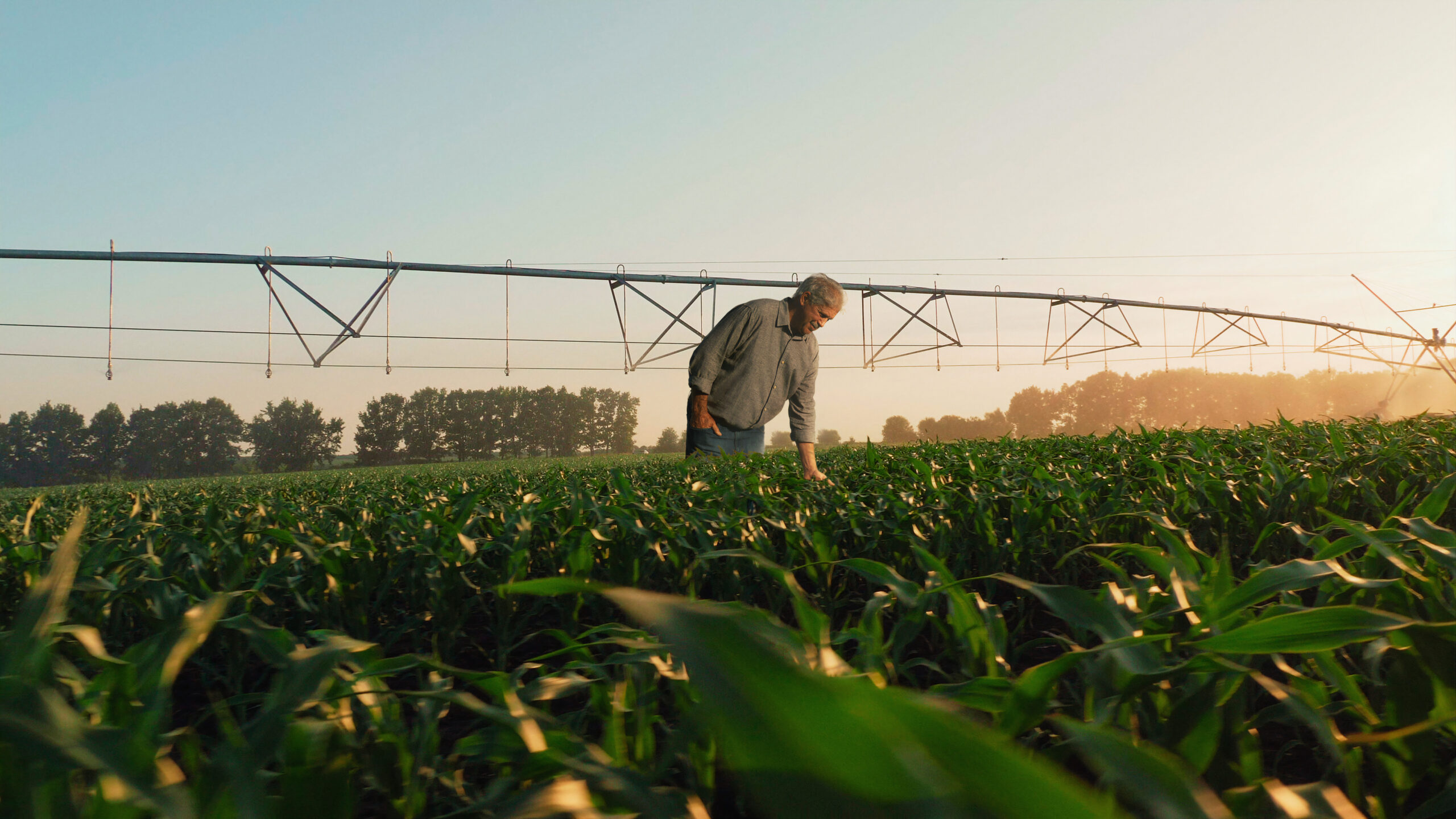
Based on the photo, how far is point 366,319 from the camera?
1928cm

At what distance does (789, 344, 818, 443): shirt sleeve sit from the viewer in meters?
7.04

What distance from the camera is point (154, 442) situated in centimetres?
8831

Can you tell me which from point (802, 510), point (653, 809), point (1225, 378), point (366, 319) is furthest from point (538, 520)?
point (1225, 378)

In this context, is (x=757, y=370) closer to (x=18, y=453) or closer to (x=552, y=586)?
(x=552, y=586)

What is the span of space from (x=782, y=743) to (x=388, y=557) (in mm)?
2334

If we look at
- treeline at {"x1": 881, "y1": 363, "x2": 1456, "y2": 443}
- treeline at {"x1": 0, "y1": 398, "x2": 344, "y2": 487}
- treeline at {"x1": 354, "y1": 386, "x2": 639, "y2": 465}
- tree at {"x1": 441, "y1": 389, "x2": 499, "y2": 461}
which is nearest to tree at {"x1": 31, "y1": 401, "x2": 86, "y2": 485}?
treeline at {"x1": 0, "y1": 398, "x2": 344, "y2": 487}

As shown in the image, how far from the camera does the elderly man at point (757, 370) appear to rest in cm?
664

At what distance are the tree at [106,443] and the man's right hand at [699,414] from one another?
10778 cm

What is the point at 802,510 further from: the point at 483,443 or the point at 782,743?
the point at 483,443

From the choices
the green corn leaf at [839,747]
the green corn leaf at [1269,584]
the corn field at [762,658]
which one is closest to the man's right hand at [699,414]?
the corn field at [762,658]

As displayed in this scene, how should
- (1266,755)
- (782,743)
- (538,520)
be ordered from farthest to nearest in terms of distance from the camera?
1. (538,520)
2. (1266,755)
3. (782,743)

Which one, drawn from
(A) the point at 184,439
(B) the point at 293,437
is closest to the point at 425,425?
(B) the point at 293,437

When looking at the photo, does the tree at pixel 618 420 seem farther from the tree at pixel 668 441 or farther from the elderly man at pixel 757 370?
the elderly man at pixel 757 370

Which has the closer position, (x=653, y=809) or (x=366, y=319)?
Answer: (x=653, y=809)
